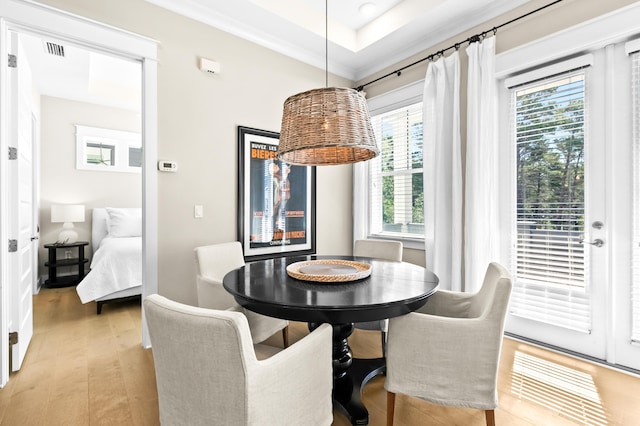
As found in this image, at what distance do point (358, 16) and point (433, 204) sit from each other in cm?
204

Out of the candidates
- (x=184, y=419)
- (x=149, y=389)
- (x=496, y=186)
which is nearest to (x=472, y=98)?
(x=496, y=186)

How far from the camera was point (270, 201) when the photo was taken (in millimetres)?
3238

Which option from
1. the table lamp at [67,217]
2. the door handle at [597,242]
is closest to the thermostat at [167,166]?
the table lamp at [67,217]

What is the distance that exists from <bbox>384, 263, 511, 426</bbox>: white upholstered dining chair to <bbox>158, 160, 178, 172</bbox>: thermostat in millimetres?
2139

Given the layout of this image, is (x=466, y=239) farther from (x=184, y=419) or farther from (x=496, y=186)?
(x=184, y=419)

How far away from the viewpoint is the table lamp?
446 cm

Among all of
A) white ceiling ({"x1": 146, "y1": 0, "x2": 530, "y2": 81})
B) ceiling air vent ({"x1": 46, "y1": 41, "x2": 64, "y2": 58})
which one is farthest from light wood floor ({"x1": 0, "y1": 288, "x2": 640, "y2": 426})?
ceiling air vent ({"x1": 46, "y1": 41, "x2": 64, "y2": 58})

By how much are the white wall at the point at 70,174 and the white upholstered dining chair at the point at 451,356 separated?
17.6ft

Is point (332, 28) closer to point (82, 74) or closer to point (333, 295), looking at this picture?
point (333, 295)

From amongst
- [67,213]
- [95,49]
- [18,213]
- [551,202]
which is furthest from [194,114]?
[67,213]

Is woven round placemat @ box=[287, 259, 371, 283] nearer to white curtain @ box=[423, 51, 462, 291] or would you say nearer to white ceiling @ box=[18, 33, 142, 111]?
white curtain @ box=[423, 51, 462, 291]

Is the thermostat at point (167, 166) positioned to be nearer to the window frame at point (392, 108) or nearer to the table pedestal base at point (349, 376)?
the table pedestal base at point (349, 376)

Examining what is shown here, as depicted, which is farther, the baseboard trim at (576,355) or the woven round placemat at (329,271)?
the baseboard trim at (576,355)

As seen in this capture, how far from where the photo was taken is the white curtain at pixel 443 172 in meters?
2.78
